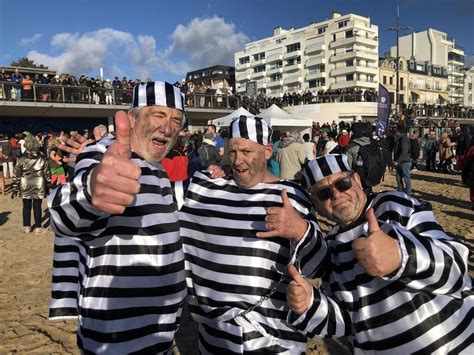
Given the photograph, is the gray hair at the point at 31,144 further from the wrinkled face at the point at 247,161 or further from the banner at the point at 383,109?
the banner at the point at 383,109

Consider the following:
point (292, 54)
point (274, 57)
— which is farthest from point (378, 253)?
point (274, 57)

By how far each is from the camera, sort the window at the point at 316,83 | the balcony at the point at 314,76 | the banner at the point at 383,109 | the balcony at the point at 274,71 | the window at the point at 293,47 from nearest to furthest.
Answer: the banner at the point at 383,109, the balcony at the point at 314,76, the window at the point at 316,83, the window at the point at 293,47, the balcony at the point at 274,71

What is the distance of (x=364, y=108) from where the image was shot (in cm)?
3694

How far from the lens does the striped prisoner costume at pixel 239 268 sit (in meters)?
2.03

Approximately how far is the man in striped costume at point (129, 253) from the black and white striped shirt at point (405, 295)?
67 cm

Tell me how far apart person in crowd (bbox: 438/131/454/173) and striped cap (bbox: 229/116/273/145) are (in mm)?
14886

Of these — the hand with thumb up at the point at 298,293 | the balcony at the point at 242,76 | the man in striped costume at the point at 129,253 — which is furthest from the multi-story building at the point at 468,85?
the man in striped costume at the point at 129,253

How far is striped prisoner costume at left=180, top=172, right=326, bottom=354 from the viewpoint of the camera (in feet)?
6.66

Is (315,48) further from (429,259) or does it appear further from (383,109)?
(429,259)

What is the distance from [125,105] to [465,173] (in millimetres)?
17495

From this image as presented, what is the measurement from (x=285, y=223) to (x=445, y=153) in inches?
622

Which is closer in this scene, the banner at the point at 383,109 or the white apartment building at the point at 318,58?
A: the banner at the point at 383,109

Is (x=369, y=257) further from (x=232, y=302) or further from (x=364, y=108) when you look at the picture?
(x=364, y=108)

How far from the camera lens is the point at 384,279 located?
1.43m
